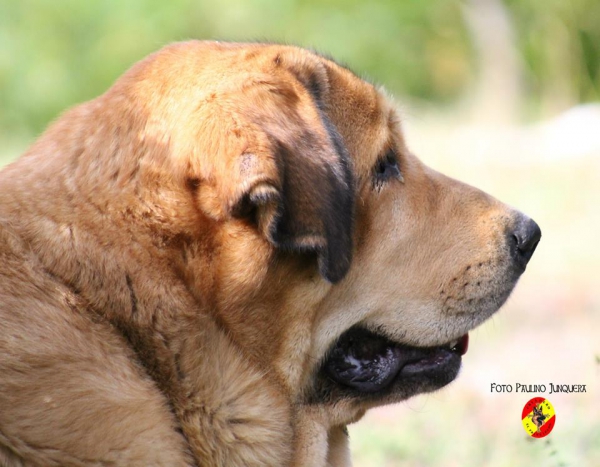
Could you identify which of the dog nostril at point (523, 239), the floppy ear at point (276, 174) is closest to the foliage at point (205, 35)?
the dog nostril at point (523, 239)

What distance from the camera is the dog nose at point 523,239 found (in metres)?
3.53

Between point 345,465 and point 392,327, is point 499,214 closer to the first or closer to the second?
point 392,327

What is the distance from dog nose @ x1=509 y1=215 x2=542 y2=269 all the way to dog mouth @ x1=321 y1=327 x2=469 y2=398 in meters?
0.43

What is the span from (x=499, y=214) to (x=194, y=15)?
15302 mm

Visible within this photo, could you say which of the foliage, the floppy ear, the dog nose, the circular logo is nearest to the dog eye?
the floppy ear

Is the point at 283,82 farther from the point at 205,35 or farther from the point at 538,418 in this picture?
the point at 205,35

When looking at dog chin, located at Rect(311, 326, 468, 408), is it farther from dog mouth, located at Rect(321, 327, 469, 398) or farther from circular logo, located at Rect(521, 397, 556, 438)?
circular logo, located at Rect(521, 397, 556, 438)

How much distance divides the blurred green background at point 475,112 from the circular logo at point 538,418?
0.36 ft

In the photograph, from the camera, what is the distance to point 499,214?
355 centimetres

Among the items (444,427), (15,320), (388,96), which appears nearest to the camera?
(15,320)

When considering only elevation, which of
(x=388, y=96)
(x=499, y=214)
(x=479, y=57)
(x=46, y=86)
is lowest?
(x=499, y=214)

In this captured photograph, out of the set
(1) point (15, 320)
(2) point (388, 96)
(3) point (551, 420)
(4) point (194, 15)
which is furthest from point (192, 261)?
(4) point (194, 15)

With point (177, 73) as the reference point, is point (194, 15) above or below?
above

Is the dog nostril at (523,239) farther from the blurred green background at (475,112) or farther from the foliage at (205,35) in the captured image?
the foliage at (205,35)
